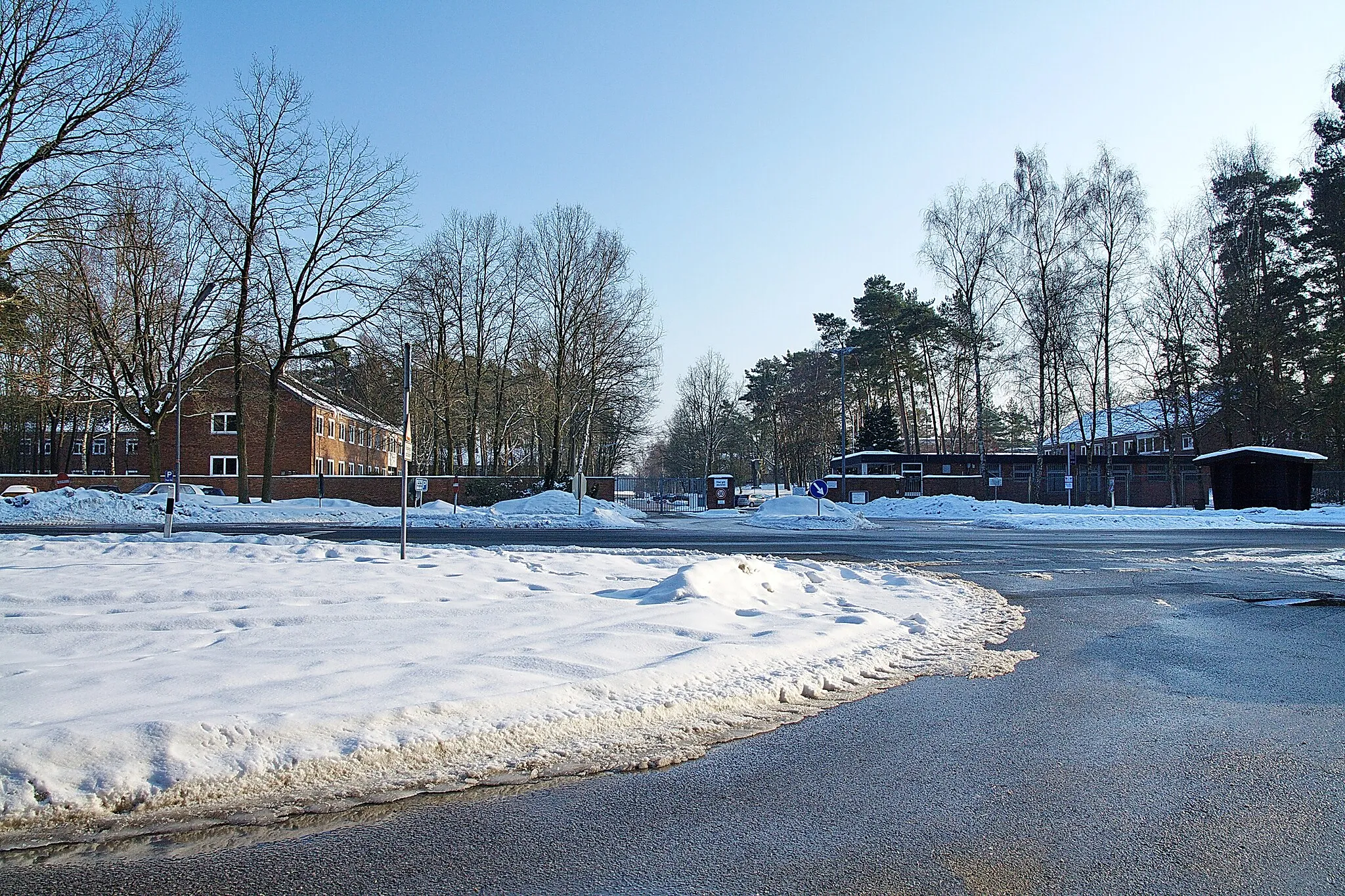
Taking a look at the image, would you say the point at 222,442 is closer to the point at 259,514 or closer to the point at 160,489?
the point at 160,489

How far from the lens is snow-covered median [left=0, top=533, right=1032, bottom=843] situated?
4137 millimetres

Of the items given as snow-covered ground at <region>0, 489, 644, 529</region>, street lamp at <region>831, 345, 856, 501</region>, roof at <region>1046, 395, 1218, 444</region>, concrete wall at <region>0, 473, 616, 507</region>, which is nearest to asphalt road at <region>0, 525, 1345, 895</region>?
snow-covered ground at <region>0, 489, 644, 529</region>

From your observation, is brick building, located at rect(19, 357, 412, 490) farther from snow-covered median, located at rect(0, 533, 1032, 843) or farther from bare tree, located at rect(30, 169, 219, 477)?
snow-covered median, located at rect(0, 533, 1032, 843)

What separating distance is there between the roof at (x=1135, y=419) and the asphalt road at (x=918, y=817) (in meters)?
49.9

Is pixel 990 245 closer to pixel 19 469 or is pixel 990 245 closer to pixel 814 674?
pixel 814 674

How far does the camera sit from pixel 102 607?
8.01 m

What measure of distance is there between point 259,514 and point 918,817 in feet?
111

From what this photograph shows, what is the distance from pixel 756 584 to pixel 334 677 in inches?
241

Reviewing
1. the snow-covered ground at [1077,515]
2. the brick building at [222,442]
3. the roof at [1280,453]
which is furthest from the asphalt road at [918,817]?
the brick building at [222,442]

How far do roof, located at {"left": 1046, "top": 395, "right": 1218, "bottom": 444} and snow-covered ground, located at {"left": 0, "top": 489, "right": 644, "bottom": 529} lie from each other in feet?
107

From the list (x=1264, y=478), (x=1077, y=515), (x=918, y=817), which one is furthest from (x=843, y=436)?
(x=918, y=817)

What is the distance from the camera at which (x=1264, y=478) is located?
3844cm

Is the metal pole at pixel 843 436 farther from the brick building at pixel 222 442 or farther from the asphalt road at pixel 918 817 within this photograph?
the asphalt road at pixel 918 817

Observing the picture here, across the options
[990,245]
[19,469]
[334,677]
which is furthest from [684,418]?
[334,677]
